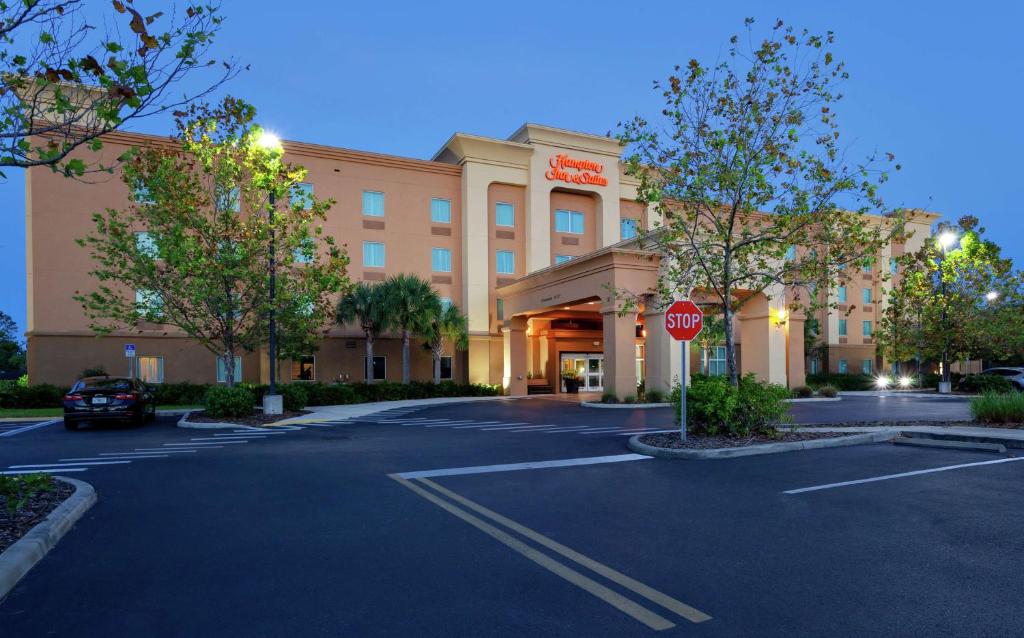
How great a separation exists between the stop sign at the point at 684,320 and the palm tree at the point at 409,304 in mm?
19702

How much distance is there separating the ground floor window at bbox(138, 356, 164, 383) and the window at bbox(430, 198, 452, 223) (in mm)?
16063

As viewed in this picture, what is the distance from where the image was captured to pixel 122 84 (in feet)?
18.2

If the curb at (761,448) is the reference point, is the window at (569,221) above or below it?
above

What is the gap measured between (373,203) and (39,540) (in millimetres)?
30798

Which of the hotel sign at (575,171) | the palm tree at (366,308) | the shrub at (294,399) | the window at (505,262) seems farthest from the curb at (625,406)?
the hotel sign at (575,171)

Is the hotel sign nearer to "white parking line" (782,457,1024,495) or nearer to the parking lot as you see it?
the parking lot

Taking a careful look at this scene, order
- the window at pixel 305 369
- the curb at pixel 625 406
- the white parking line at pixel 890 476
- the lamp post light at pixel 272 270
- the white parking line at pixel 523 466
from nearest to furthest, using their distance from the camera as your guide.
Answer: the white parking line at pixel 890 476, the white parking line at pixel 523 466, the lamp post light at pixel 272 270, the curb at pixel 625 406, the window at pixel 305 369

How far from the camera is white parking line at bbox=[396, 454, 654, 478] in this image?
378 inches

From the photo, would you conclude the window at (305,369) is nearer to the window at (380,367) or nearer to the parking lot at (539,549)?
the window at (380,367)

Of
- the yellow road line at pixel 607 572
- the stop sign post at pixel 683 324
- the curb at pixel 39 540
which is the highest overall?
the stop sign post at pixel 683 324

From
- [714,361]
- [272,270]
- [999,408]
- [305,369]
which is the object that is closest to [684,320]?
[999,408]

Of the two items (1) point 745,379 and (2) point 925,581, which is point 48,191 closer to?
(1) point 745,379

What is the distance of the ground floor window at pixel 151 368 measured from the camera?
3042 centimetres

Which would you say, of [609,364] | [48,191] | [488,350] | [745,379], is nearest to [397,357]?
[488,350]
